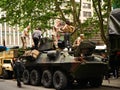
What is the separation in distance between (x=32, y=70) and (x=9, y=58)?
667 centimetres

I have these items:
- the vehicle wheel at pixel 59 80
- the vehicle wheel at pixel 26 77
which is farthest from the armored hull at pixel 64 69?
the vehicle wheel at pixel 26 77

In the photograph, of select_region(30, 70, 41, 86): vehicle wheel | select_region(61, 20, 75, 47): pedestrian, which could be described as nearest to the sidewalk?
select_region(61, 20, 75, 47): pedestrian

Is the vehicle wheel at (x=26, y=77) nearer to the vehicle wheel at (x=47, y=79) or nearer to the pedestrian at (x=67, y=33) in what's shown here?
the vehicle wheel at (x=47, y=79)

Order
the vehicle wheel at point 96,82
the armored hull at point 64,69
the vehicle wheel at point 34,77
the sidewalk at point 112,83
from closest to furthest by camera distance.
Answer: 1. the armored hull at point 64,69
2. the sidewalk at point 112,83
3. the vehicle wheel at point 96,82
4. the vehicle wheel at point 34,77

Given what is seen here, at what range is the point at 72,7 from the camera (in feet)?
127

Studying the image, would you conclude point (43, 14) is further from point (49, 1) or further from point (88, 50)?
point (88, 50)

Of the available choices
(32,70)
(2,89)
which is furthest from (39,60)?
(2,89)

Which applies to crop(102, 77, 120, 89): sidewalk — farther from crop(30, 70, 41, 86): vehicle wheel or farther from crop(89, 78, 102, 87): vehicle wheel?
crop(30, 70, 41, 86): vehicle wheel

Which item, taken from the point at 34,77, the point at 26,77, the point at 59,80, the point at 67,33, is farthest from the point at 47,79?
the point at 67,33

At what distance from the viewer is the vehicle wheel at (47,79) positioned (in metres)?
22.7

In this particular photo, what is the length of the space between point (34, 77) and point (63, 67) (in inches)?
143

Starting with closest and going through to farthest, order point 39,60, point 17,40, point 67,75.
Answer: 1. point 67,75
2. point 39,60
3. point 17,40

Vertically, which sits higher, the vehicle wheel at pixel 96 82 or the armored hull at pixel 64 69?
the armored hull at pixel 64 69

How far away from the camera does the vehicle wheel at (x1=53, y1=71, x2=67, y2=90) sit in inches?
837
